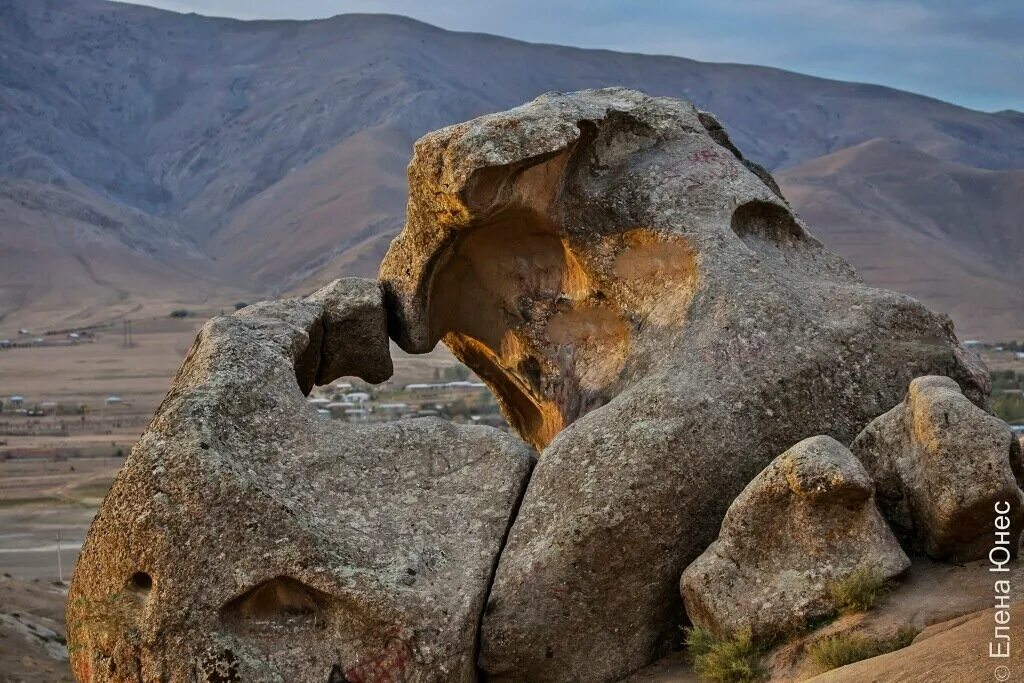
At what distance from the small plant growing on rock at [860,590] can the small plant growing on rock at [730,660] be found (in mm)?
722

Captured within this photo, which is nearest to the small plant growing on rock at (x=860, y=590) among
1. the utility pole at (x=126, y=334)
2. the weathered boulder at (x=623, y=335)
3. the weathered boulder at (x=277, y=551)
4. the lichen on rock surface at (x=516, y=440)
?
the lichen on rock surface at (x=516, y=440)

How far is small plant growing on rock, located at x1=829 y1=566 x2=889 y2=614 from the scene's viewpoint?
9930 mm

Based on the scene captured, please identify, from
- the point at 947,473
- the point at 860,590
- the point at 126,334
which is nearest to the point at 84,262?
the point at 126,334

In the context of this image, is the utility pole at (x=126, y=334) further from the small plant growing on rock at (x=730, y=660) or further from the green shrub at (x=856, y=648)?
the green shrub at (x=856, y=648)

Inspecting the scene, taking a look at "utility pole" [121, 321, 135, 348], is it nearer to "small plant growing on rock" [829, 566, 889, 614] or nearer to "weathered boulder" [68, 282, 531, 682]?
"weathered boulder" [68, 282, 531, 682]

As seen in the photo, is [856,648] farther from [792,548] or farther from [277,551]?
[277,551]

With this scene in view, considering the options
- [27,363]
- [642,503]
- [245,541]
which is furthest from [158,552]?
[27,363]

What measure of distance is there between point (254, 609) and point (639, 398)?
3694 millimetres

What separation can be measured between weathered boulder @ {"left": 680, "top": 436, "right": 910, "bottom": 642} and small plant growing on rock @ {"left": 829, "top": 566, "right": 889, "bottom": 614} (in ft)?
0.13

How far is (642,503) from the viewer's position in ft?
36.0

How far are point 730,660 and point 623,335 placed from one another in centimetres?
476

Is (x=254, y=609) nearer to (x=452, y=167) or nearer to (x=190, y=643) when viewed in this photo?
(x=190, y=643)

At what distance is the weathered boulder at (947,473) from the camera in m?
10.2

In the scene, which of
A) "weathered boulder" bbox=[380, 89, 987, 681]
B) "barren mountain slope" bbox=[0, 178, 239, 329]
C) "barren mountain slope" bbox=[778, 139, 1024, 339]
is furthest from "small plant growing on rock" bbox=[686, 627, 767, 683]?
"barren mountain slope" bbox=[0, 178, 239, 329]
